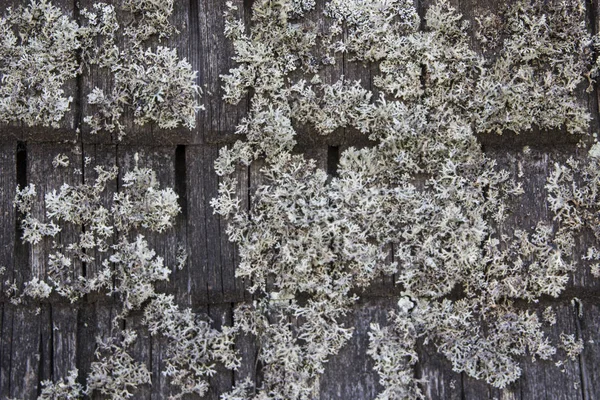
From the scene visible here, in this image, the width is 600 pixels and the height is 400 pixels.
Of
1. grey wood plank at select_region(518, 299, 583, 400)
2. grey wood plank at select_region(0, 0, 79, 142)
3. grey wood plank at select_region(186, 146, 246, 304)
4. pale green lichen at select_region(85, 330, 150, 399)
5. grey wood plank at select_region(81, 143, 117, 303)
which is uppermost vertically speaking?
grey wood plank at select_region(0, 0, 79, 142)

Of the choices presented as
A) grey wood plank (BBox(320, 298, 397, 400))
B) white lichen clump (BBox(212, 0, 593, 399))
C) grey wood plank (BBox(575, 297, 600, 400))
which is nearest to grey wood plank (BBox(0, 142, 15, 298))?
white lichen clump (BBox(212, 0, 593, 399))

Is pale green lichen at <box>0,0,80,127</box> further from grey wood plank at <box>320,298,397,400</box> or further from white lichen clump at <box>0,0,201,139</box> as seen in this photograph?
grey wood plank at <box>320,298,397,400</box>

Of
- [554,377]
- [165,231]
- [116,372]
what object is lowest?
[554,377]

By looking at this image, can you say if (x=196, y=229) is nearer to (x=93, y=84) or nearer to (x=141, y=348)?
(x=141, y=348)

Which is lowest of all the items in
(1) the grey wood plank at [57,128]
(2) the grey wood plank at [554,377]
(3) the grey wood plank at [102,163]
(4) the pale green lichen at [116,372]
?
(2) the grey wood plank at [554,377]

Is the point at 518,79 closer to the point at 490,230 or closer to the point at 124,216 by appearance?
the point at 490,230

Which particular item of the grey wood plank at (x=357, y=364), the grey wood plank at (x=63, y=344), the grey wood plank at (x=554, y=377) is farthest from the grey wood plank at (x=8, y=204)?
the grey wood plank at (x=554, y=377)

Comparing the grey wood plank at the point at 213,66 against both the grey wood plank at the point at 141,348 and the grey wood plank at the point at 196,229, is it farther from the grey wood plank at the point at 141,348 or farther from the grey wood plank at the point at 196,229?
the grey wood plank at the point at 141,348

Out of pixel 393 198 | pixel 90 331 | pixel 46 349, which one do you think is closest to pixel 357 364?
pixel 393 198
